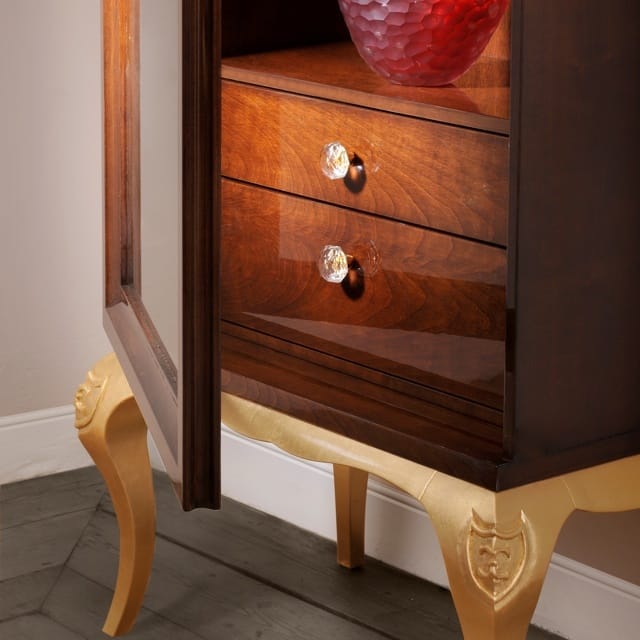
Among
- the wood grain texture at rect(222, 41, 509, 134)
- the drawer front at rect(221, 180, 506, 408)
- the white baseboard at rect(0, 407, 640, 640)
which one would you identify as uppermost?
the wood grain texture at rect(222, 41, 509, 134)

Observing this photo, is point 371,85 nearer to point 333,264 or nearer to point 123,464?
point 333,264

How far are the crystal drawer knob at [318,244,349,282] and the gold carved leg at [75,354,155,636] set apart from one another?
0.42m

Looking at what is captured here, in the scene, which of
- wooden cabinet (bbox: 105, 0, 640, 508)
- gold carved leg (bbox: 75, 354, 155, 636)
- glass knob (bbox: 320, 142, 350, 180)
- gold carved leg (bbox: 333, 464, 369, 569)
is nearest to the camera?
wooden cabinet (bbox: 105, 0, 640, 508)

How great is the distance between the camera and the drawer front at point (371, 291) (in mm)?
1183

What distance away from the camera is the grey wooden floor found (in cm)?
178

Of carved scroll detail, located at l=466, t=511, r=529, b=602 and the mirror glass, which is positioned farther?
carved scroll detail, located at l=466, t=511, r=529, b=602

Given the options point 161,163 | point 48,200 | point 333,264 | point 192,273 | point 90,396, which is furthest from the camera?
point 48,200

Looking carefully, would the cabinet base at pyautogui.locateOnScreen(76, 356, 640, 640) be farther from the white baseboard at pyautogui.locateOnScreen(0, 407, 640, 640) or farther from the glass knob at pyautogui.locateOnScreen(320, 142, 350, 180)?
the white baseboard at pyautogui.locateOnScreen(0, 407, 640, 640)

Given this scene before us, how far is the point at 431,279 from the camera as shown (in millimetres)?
1231

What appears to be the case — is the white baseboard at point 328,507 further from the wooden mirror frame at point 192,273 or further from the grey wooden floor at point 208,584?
the wooden mirror frame at point 192,273

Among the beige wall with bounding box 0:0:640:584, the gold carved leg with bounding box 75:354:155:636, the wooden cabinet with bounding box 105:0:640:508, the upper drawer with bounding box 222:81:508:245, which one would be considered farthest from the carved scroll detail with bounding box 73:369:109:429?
the beige wall with bounding box 0:0:640:584

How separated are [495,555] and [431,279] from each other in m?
0.28

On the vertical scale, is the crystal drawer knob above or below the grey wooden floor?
above

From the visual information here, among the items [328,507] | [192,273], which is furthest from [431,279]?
[328,507]
